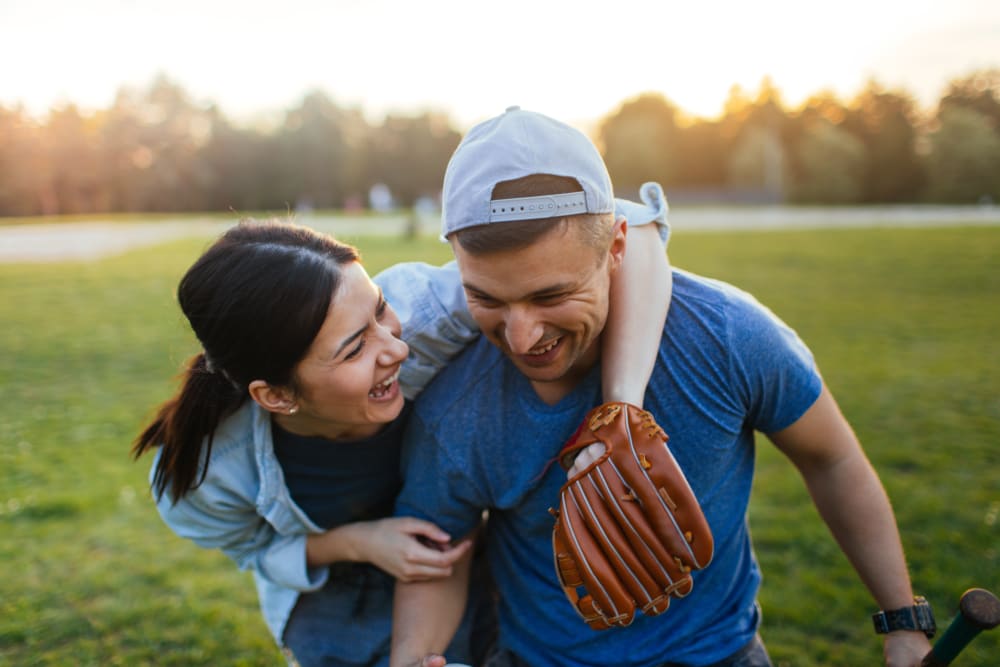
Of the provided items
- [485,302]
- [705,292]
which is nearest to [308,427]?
[485,302]

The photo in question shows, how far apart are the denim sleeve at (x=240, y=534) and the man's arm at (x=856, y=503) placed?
1.60 metres

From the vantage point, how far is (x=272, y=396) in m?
2.25

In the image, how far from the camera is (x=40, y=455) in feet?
20.6

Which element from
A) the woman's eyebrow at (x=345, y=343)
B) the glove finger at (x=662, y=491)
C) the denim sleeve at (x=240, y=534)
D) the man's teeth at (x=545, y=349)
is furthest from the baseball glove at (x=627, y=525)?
the denim sleeve at (x=240, y=534)

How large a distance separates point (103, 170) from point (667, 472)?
4539 centimetres

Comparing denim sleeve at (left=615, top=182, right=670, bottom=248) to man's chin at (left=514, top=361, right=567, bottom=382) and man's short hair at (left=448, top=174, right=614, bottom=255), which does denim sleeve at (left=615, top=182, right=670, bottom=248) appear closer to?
man's short hair at (left=448, top=174, right=614, bottom=255)

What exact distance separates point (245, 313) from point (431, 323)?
1.80 ft

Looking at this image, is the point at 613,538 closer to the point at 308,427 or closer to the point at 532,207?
the point at 532,207

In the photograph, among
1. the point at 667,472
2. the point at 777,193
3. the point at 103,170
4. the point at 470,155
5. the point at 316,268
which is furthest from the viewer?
the point at 777,193

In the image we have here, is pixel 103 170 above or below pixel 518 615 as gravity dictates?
above

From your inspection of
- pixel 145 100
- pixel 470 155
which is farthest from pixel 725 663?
pixel 145 100

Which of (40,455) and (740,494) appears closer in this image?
(740,494)

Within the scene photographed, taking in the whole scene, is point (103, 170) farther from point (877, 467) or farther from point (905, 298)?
point (877, 467)

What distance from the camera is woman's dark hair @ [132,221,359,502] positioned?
2.12m
